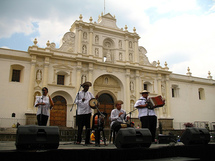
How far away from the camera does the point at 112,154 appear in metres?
4.17

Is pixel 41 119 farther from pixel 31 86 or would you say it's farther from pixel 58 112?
pixel 58 112

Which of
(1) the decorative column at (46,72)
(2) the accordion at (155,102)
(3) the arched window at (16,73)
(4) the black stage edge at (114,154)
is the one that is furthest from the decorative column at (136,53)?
(4) the black stage edge at (114,154)

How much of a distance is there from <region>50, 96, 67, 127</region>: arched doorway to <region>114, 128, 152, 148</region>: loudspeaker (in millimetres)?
15859

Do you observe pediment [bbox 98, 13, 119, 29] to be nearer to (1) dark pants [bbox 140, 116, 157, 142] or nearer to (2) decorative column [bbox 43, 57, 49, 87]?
(2) decorative column [bbox 43, 57, 49, 87]

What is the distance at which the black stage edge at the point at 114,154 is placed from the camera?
3568 millimetres

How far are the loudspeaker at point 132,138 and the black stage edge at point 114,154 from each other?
0.89 ft

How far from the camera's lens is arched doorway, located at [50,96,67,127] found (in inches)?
776

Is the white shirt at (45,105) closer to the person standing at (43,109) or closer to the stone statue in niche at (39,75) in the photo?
the person standing at (43,109)

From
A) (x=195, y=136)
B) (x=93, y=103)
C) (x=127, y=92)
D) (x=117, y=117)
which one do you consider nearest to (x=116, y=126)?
(x=117, y=117)

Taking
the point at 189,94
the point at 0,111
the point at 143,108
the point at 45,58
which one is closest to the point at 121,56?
the point at 45,58

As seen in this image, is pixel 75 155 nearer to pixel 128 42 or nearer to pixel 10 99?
pixel 10 99

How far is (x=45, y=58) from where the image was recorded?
1992cm

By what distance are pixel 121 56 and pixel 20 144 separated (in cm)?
2076

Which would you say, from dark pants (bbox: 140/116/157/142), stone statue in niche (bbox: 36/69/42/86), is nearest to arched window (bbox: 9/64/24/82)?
stone statue in niche (bbox: 36/69/42/86)
